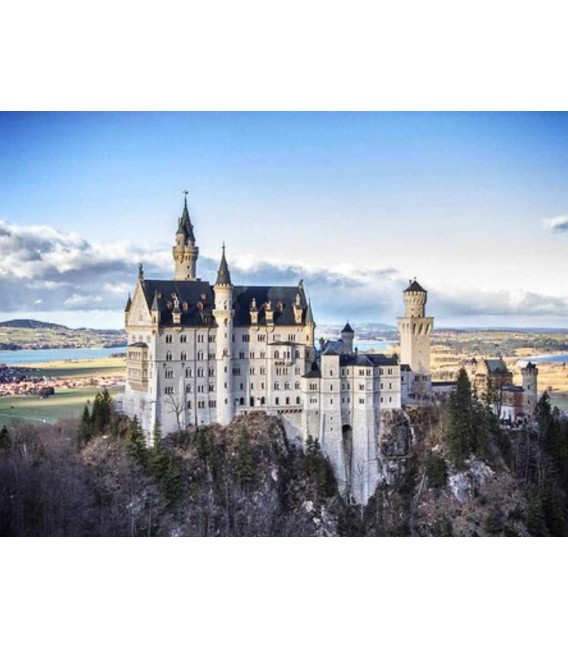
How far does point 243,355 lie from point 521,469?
6.80 meters

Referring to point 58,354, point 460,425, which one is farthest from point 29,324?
point 460,425

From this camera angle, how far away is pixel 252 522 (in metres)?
18.8

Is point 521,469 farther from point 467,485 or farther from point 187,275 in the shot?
point 187,275

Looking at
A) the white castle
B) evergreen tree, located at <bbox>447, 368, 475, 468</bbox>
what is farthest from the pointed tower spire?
evergreen tree, located at <bbox>447, 368, 475, 468</bbox>

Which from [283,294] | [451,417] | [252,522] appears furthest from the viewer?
[283,294]

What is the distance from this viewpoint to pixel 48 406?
20.4m

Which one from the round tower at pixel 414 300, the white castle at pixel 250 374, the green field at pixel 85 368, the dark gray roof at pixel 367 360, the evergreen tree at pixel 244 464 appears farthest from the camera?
the round tower at pixel 414 300

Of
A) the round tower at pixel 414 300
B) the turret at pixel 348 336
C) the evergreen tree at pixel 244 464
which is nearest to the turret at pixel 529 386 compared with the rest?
the round tower at pixel 414 300

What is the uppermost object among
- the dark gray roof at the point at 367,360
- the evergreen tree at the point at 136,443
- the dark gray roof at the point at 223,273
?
the dark gray roof at the point at 223,273

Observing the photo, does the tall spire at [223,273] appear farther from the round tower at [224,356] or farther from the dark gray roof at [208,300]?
the dark gray roof at [208,300]

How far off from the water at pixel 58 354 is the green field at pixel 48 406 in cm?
90

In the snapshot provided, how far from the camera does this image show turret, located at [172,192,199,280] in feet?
70.0

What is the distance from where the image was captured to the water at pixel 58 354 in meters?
20.8

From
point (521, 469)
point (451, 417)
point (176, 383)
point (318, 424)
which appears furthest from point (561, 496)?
point (176, 383)
